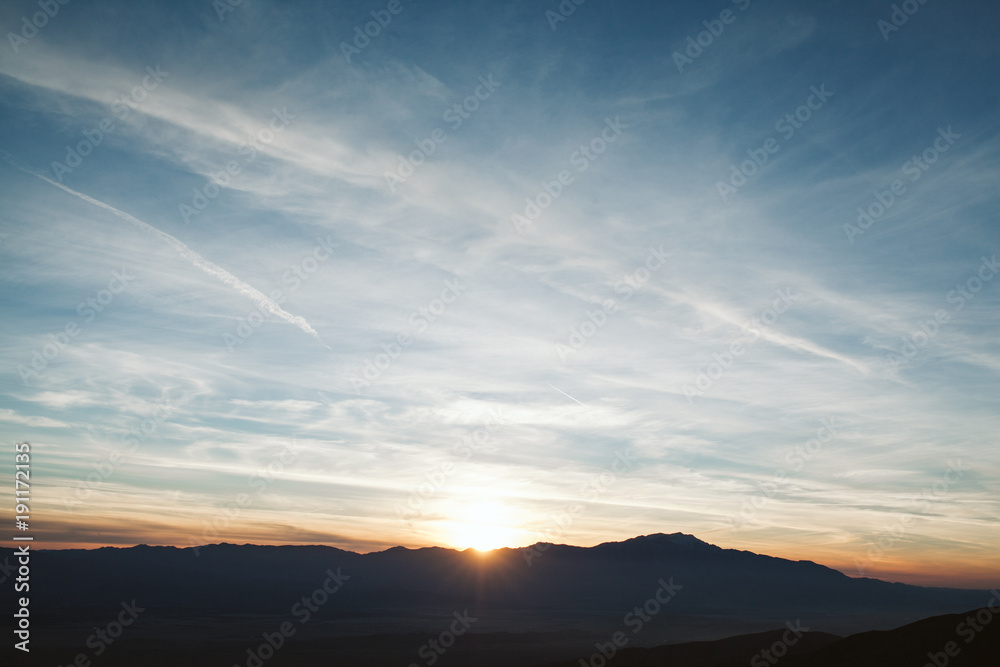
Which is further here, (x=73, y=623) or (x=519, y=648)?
(x=73, y=623)

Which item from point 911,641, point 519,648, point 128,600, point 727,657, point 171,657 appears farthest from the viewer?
point 128,600

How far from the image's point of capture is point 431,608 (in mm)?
185250

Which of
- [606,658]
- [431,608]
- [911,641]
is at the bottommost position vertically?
[431,608]

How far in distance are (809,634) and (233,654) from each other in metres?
80.4

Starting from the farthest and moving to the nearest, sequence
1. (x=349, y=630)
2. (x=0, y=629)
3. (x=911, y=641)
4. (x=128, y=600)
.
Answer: (x=128, y=600) → (x=349, y=630) → (x=0, y=629) → (x=911, y=641)

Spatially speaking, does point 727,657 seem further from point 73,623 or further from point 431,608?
point 431,608

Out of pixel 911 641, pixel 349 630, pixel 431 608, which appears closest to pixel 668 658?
pixel 911 641

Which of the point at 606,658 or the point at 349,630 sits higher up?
the point at 606,658

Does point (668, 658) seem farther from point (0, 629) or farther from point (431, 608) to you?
point (431, 608)

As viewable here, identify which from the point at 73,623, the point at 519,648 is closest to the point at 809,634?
the point at 519,648

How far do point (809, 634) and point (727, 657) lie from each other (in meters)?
6.56

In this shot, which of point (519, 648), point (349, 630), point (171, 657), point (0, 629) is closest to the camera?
point (171, 657)

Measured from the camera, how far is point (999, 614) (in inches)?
922

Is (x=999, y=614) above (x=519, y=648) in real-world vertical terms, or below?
above
